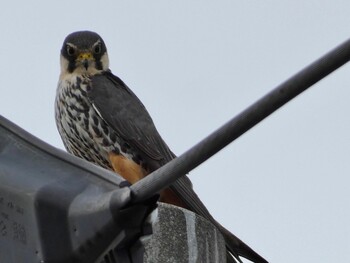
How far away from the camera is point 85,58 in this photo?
7.97m

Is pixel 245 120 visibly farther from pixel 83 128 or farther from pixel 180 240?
pixel 83 128

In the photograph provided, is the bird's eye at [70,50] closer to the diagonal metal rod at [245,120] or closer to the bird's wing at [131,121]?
the bird's wing at [131,121]

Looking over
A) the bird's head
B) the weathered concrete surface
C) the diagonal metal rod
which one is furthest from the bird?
the diagonal metal rod

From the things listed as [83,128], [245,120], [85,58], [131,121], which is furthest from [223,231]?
[245,120]

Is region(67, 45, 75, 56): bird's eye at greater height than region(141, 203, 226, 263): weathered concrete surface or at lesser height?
greater

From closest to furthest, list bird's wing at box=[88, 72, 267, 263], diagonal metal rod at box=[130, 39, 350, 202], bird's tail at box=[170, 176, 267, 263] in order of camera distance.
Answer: diagonal metal rod at box=[130, 39, 350, 202]
bird's tail at box=[170, 176, 267, 263]
bird's wing at box=[88, 72, 267, 263]

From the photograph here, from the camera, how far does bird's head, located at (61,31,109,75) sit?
26.0 ft

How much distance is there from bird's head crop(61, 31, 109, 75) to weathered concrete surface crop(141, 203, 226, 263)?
3.12 m

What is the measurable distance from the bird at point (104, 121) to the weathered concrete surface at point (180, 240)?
79.0 inches

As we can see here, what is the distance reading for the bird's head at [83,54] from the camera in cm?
793

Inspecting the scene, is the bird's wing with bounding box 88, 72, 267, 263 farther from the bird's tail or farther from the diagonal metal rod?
the diagonal metal rod

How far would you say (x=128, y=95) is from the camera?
26.4ft

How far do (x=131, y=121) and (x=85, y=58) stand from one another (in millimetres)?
565

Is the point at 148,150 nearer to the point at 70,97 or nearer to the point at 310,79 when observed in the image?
the point at 70,97
